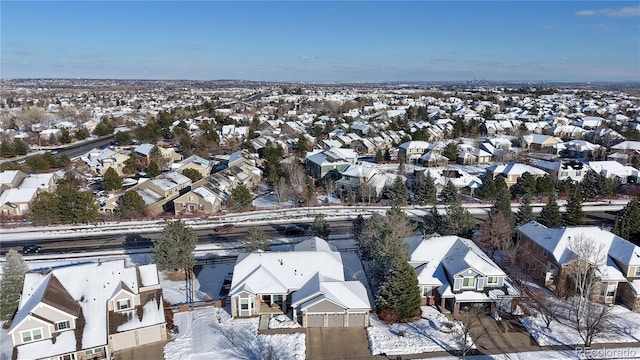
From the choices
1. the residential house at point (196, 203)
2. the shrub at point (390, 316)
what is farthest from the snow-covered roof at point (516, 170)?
the shrub at point (390, 316)

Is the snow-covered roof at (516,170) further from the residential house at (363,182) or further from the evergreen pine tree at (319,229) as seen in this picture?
the evergreen pine tree at (319,229)

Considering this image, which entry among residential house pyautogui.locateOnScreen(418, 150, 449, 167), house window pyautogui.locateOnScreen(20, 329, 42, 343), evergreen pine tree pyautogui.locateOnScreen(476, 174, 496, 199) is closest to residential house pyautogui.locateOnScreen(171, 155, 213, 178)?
residential house pyautogui.locateOnScreen(418, 150, 449, 167)

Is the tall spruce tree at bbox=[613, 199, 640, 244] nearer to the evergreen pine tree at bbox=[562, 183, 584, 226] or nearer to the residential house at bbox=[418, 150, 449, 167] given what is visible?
the evergreen pine tree at bbox=[562, 183, 584, 226]

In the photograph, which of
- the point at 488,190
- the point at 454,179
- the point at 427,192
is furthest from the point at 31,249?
the point at 454,179

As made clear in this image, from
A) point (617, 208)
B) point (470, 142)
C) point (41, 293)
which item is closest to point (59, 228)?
point (41, 293)

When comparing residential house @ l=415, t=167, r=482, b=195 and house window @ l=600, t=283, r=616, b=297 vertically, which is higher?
residential house @ l=415, t=167, r=482, b=195

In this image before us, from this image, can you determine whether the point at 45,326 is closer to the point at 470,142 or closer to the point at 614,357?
the point at 614,357
